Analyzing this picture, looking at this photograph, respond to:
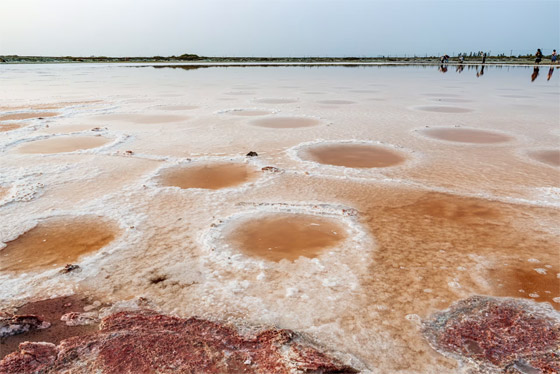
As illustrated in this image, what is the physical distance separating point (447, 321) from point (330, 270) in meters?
1.16

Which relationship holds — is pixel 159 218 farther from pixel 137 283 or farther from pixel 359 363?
pixel 359 363

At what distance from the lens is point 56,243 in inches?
167

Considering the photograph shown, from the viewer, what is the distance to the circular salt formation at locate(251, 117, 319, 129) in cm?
1080

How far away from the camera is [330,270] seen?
12.3 ft

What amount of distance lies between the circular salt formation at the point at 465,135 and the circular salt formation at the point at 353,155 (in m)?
2.29

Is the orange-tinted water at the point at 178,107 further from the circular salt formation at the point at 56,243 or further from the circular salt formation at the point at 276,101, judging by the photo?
the circular salt formation at the point at 56,243

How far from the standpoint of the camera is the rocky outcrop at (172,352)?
248 centimetres

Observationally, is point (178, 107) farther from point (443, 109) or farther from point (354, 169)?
point (443, 109)

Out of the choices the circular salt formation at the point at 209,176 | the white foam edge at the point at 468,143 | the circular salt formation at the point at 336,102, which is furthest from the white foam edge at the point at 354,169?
the circular salt formation at the point at 336,102

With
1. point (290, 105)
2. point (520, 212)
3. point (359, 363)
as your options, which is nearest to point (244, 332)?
point (359, 363)

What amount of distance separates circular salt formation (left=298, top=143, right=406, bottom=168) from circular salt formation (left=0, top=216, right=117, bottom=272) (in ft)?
14.2

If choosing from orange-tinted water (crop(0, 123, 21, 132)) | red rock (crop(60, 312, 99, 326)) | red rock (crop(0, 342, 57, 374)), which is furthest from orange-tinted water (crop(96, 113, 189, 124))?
red rock (crop(0, 342, 57, 374))

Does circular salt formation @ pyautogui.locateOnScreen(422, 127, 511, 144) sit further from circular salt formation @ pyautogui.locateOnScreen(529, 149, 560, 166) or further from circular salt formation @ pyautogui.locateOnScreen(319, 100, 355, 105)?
circular salt formation @ pyautogui.locateOnScreen(319, 100, 355, 105)

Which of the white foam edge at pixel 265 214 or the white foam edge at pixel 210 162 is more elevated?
the white foam edge at pixel 210 162
